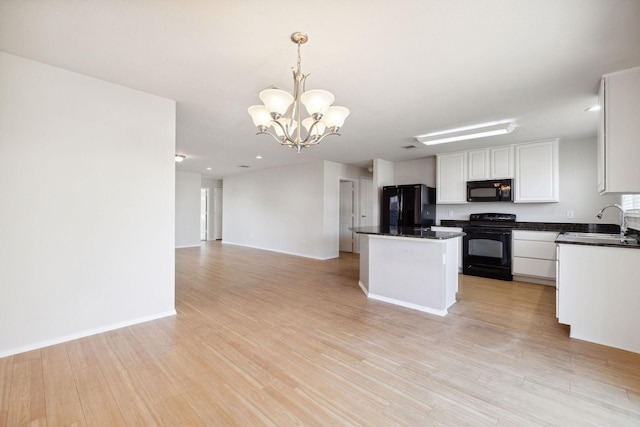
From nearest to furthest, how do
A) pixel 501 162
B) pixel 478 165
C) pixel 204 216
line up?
pixel 501 162, pixel 478 165, pixel 204 216

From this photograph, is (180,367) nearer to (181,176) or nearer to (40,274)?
(40,274)

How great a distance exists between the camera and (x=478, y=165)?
5008 millimetres

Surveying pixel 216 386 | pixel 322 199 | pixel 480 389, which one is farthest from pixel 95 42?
pixel 322 199

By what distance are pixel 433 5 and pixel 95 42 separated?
2.38m

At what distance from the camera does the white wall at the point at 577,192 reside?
14.1ft

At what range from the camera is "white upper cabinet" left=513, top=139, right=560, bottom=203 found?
434 cm

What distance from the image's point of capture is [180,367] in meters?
2.00

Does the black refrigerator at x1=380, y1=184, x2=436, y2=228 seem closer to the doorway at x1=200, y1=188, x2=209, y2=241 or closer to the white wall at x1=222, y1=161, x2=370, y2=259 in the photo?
the white wall at x1=222, y1=161, x2=370, y2=259

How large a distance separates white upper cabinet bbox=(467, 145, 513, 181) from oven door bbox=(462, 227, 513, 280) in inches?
39.9

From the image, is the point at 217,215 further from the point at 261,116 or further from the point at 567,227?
the point at 567,227

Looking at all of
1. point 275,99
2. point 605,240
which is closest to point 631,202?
point 605,240

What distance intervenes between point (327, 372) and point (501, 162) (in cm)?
474

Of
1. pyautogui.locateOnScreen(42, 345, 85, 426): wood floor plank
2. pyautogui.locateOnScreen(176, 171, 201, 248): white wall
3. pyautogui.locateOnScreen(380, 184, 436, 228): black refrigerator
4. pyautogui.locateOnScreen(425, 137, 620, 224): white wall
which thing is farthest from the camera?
pyautogui.locateOnScreen(176, 171, 201, 248): white wall

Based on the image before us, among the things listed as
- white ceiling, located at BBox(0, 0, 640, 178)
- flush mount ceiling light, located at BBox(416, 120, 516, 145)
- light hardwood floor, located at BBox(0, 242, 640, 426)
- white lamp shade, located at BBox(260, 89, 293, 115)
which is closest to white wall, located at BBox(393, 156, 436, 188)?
flush mount ceiling light, located at BBox(416, 120, 516, 145)
